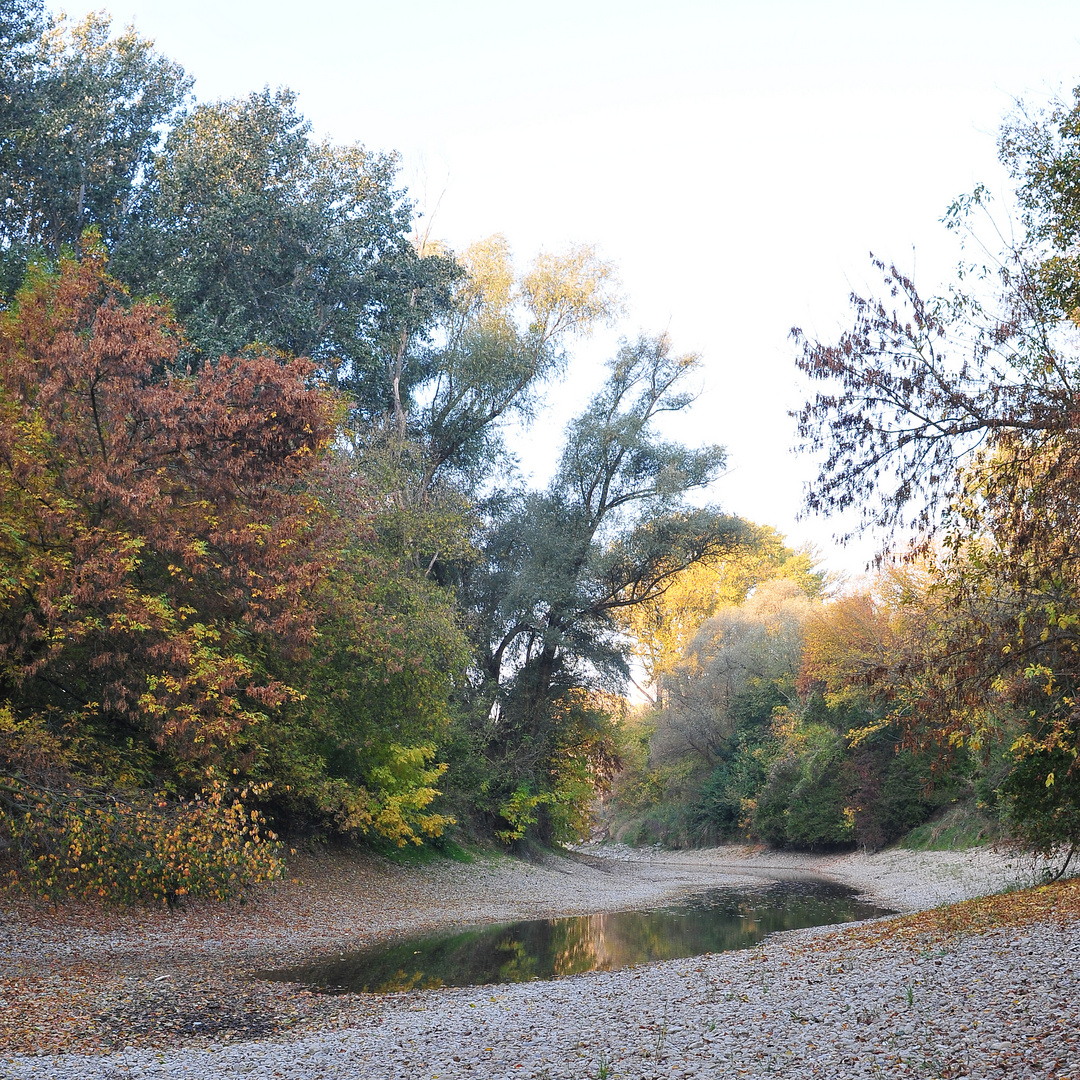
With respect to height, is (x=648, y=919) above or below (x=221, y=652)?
below

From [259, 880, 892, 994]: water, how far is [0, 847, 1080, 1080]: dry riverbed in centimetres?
89

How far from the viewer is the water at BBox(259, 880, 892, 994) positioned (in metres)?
13.5

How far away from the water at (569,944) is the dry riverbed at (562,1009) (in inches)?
35.0

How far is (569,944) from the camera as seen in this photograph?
17.5 metres

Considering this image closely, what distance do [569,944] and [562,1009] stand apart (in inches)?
310

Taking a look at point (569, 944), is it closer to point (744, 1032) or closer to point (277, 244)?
point (744, 1032)

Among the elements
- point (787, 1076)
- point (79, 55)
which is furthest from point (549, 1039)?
point (79, 55)

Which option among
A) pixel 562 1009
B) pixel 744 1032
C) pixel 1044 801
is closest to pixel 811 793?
pixel 1044 801

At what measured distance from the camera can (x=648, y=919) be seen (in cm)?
2191

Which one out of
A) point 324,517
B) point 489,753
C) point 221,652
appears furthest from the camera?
point 489,753

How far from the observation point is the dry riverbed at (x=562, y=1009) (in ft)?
24.1

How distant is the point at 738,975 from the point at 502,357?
26.4 metres

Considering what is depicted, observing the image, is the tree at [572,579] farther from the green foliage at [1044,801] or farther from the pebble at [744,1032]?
the pebble at [744,1032]

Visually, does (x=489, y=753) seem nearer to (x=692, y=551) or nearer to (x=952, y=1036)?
(x=692, y=551)
